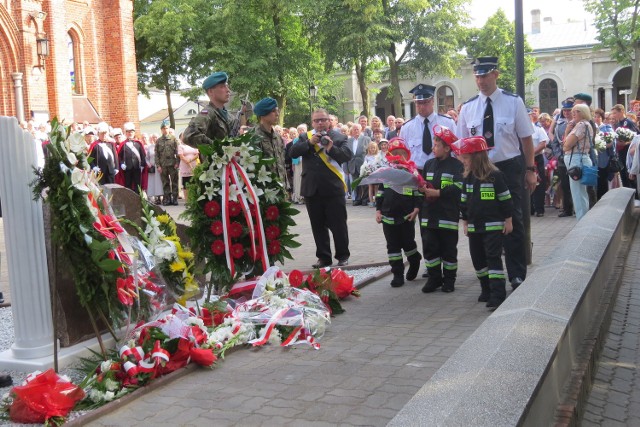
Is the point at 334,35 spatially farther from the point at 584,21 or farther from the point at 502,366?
the point at 502,366

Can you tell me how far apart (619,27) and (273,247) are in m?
48.9

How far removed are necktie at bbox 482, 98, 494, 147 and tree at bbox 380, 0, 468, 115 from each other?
37954mm

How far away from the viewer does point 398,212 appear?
8.39 metres

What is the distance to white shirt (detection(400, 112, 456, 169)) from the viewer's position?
342 inches

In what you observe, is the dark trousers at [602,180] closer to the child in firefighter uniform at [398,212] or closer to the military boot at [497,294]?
the child in firefighter uniform at [398,212]

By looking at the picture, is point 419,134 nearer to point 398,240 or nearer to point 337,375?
point 398,240

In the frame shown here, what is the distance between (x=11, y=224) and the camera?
18.0ft

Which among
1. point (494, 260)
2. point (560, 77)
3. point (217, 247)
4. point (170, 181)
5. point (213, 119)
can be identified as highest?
point (560, 77)

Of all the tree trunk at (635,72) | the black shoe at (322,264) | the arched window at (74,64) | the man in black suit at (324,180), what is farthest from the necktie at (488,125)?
the tree trunk at (635,72)

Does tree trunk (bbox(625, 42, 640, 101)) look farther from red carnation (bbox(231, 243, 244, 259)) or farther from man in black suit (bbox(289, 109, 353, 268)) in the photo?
red carnation (bbox(231, 243, 244, 259))

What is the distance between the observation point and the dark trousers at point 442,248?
8.02 m

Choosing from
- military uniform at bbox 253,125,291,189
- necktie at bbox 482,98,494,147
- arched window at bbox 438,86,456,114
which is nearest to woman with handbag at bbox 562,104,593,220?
necktie at bbox 482,98,494,147

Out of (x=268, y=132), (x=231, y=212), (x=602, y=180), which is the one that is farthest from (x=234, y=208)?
(x=602, y=180)

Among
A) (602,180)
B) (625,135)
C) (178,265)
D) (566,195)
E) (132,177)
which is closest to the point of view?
(178,265)
